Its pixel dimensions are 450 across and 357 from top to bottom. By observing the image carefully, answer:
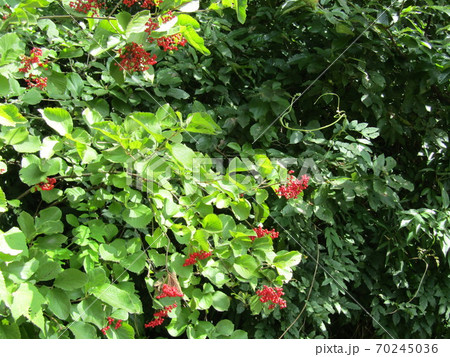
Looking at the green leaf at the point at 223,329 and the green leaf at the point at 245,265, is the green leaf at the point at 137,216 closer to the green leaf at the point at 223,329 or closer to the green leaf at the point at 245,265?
the green leaf at the point at 245,265

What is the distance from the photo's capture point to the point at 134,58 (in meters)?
1.33

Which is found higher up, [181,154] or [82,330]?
[181,154]

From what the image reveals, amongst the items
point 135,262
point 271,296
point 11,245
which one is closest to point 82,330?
point 135,262

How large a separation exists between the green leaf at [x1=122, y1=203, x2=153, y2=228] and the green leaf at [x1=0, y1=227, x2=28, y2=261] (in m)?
0.30

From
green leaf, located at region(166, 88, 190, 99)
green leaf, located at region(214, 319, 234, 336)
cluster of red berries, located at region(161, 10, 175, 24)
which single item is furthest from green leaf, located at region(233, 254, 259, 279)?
green leaf, located at region(166, 88, 190, 99)

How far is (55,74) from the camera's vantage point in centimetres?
148

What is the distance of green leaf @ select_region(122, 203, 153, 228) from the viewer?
4.38 ft

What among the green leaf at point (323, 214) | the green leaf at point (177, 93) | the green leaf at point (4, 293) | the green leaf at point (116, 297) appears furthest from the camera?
the green leaf at point (177, 93)

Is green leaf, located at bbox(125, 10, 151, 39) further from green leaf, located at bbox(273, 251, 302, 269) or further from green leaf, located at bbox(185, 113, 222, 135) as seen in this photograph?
green leaf, located at bbox(273, 251, 302, 269)

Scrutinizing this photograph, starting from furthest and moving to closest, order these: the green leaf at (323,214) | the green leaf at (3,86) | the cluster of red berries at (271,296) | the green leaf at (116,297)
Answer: the green leaf at (323,214)
the cluster of red berries at (271,296)
the green leaf at (116,297)
the green leaf at (3,86)

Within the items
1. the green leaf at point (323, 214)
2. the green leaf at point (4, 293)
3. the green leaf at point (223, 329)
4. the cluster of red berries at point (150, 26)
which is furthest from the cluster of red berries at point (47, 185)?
the green leaf at point (323, 214)

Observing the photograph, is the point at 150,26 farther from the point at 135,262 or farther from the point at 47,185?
the point at 135,262

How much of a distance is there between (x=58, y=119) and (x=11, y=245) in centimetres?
38

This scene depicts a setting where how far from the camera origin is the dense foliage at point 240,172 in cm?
133
